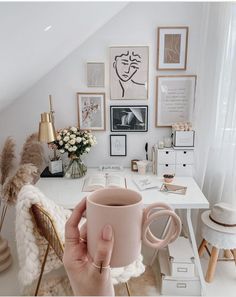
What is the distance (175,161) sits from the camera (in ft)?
7.13

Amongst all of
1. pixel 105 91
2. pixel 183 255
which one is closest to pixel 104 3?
pixel 105 91

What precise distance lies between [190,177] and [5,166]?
1480mm

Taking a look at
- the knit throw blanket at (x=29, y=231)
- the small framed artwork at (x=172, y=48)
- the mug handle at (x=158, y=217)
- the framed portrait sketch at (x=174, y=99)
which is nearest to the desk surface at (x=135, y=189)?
the knit throw blanket at (x=29, y=231)

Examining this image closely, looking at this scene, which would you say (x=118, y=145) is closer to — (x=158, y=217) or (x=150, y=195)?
(x=150, y=195)

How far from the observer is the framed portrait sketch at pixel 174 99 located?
222cm

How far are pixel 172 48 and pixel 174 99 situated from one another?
407 mm

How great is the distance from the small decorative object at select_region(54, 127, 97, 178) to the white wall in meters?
0.19

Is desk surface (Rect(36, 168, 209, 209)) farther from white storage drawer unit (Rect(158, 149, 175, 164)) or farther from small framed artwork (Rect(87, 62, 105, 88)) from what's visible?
small framed artwork (Rect(87, 62, 105, 88))

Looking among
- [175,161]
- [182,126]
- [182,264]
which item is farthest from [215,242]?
[182,126]

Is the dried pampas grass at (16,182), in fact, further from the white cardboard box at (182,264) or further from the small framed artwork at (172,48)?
the small framed artwork at (172,48)

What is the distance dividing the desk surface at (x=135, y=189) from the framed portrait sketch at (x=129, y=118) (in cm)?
40

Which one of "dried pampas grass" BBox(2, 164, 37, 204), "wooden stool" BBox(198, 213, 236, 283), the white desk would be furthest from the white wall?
"wooden stool" BBox(198, 213, 236, 283)

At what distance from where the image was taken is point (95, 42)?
85.0 inches

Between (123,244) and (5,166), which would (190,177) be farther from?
(123,244)
